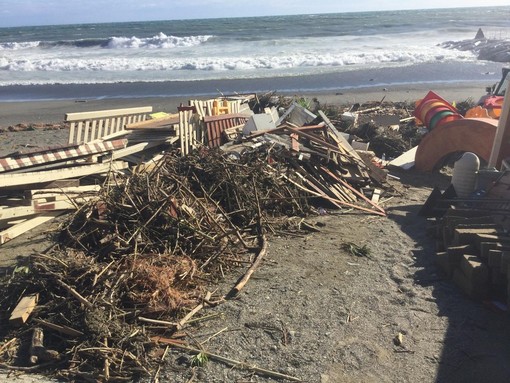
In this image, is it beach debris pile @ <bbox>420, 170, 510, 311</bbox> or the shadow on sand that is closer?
the shadow on sand

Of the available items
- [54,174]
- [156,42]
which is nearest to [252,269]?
[54,174]

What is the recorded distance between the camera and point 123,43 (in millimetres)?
42812

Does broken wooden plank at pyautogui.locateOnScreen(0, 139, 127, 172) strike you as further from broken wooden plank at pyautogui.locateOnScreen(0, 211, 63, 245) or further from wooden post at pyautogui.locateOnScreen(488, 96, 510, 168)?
wooden post at pyautogui.locateOnScreen(488, 96, 510, 168)

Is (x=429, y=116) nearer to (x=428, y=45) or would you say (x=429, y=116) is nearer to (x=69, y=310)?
(x=69, y=310)

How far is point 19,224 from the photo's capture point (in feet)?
21.8

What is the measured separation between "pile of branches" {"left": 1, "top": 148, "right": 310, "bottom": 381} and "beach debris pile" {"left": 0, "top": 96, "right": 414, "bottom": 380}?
0.04 ft

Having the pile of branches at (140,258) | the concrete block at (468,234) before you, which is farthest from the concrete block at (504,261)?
the pile of branches at (140,258)

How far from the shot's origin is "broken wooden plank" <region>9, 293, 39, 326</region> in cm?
433

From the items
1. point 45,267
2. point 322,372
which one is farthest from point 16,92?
point 322,372

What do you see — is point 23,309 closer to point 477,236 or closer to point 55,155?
point 55,155

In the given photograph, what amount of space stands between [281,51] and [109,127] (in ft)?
88.4

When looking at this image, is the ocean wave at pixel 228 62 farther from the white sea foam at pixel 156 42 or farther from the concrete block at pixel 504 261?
the concrete block at pixel 504 261

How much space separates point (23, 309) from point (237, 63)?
90.6 feet

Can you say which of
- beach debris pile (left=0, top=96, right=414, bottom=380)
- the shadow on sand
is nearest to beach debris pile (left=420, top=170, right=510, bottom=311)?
the shadow on sand
